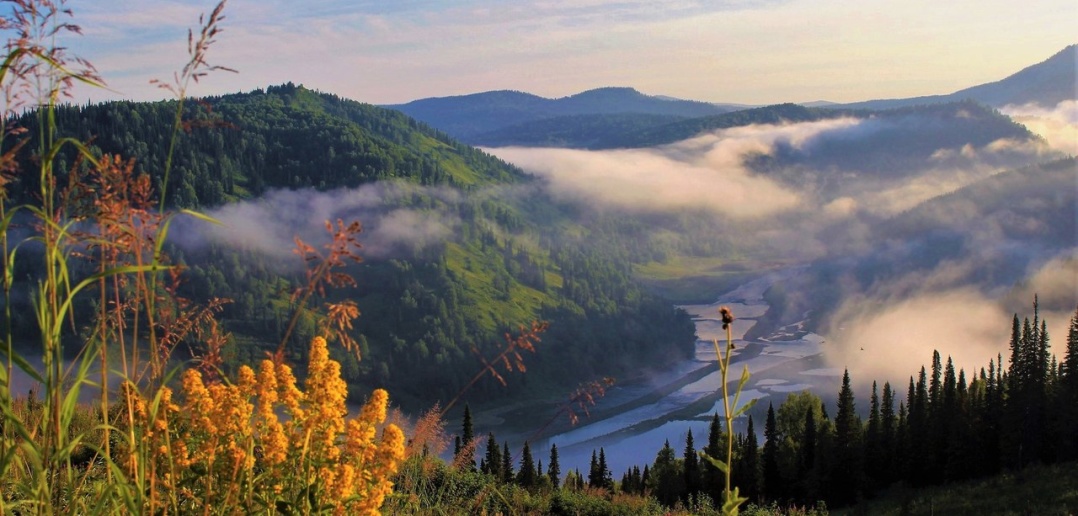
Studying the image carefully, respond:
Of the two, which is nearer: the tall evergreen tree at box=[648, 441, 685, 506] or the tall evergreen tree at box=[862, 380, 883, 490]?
the tall evergreen tree at box=[648, 441, 685, 506]

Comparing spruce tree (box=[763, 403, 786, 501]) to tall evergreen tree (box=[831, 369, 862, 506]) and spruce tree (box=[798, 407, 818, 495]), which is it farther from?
tall evergreen tree (box=[831, 369, 862, 506])

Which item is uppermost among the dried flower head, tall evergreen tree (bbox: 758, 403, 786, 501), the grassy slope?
the dried flower head

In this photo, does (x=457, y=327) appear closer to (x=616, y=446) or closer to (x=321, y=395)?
(x=616, y=446)

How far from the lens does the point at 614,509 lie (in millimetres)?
13492

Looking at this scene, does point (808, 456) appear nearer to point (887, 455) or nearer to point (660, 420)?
point (887, 455)

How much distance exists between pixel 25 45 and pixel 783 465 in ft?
232

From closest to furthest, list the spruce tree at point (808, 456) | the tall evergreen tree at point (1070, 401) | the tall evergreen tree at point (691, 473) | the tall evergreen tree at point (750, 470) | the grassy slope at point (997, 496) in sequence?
1. the grassy slope at point (997, 496)
2. the tall evergreen tree at point (1070, 401)
3. the tall evergreen tree at point (691, 473)
4. the tall evergreen tree at point (750, 470)
5. the spruce tree at point (808, 456)

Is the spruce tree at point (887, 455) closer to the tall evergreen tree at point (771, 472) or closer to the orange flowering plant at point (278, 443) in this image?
the tall evergreen tree at point (771, 472)

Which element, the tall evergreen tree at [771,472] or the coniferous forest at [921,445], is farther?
the tall evergreen tree at [771,472]

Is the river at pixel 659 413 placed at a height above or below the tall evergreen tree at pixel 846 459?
below

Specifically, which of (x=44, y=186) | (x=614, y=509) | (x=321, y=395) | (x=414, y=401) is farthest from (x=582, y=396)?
(x=414, y=401)

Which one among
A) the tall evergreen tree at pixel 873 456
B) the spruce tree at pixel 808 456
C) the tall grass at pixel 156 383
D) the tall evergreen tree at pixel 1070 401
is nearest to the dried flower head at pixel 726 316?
the tall grass at pixel 156 383

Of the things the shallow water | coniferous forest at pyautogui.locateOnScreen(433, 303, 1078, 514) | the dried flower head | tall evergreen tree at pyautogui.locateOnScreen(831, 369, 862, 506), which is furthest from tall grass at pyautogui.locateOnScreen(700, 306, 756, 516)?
the shallow water

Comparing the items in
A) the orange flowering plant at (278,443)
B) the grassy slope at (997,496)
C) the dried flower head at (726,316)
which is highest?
the dried flower head at (726,316)
